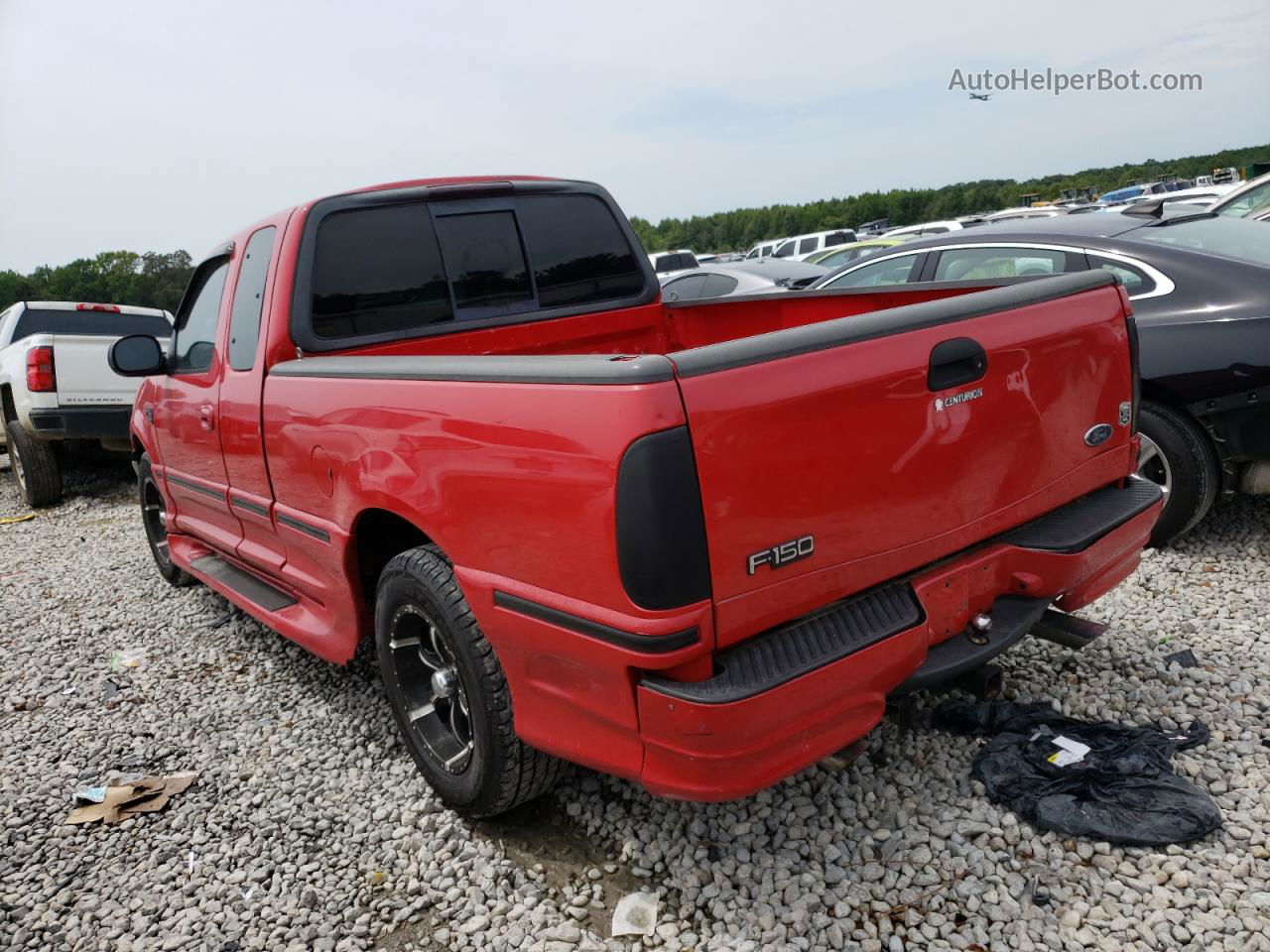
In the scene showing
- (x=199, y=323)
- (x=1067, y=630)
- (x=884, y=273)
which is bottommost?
(x=1067, y=630)

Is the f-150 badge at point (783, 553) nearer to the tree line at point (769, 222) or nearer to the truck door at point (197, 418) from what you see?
the truck door at point (197, 418)

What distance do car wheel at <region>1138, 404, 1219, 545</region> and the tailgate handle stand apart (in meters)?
2.39

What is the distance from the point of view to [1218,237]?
15.7 ft

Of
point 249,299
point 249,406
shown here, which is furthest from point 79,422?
point 249,406

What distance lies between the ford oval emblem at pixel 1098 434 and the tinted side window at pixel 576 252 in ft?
7.00

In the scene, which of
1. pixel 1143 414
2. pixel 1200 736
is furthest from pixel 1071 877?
pixel 1143 414

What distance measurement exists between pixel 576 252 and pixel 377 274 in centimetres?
93

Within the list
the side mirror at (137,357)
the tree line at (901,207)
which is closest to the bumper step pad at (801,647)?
the side mirror at (137,357)

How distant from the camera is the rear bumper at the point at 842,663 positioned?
1.99 m

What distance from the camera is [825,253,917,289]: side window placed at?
5910 mm

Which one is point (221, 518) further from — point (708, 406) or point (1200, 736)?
point (1200, 736)

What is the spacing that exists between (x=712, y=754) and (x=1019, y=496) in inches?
47.9

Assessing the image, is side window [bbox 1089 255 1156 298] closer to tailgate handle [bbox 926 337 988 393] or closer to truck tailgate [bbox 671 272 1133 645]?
truck tailgate [bbox 671 272 1133 645]

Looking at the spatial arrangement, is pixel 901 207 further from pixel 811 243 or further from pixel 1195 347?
pixel 1195 347
